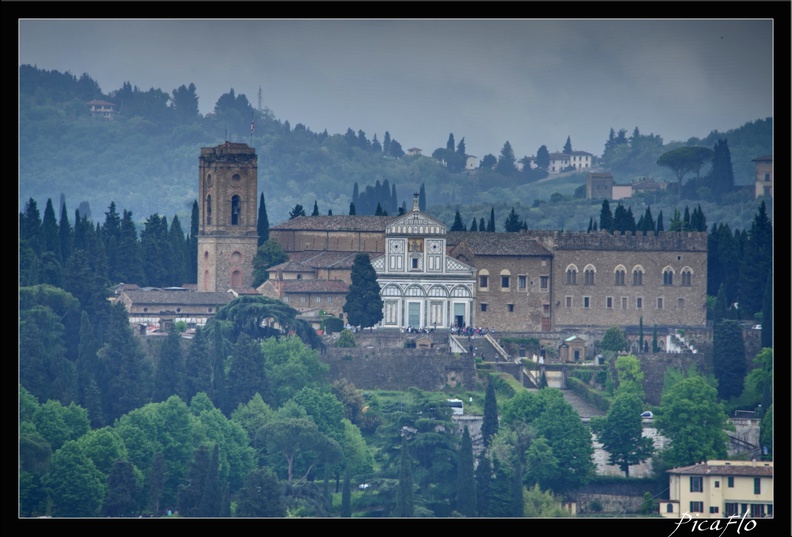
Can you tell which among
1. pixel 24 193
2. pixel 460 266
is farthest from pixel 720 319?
pixel 24 193

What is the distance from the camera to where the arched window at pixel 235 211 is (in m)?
57.2

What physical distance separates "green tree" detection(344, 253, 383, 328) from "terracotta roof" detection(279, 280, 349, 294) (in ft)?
2.51

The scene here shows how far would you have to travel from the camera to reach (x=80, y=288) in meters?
53.8

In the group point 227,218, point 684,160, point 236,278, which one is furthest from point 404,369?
point 684,160

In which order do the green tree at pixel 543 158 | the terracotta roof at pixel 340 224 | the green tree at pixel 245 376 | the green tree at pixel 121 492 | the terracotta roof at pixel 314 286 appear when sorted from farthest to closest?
the green tree at pixel 543 158, the terracotta roof at pixel 340 224, the terracotta roof at pixel 314 286, the green tree at pixel 245 376, the green tree at pixel 121 492

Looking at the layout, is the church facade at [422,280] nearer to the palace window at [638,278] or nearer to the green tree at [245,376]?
the palace window at [638,278]

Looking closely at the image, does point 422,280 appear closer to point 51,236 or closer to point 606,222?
point 606,222

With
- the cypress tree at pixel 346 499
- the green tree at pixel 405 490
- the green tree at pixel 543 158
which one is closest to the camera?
the cypress tree at pixel 346 499

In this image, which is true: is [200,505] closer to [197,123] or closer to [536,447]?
[536,447]

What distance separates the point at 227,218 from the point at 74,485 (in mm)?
13791

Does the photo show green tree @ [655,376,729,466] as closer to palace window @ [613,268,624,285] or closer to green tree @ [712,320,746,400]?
green tree @ [712,320,746,400]

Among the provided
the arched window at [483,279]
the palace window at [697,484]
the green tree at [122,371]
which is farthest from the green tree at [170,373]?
the palace window at [697,484]

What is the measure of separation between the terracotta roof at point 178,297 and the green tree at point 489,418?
8.59 m
